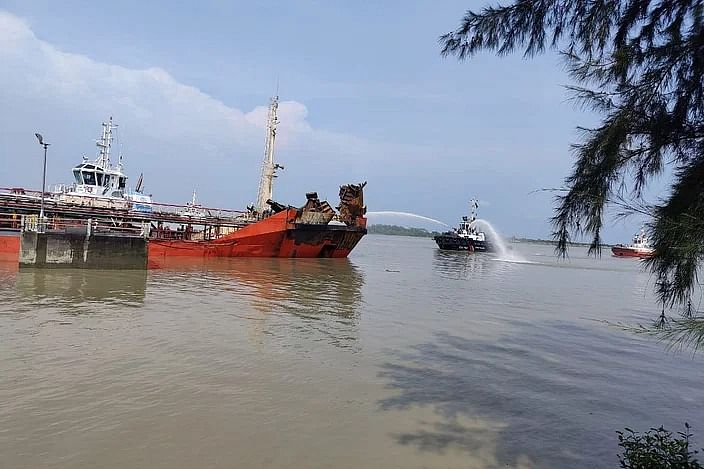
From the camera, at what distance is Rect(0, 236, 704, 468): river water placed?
15.1 ft

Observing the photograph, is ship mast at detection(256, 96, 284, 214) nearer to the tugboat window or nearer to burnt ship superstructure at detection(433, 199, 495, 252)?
the tugboat window

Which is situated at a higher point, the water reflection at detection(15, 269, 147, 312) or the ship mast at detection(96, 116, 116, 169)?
the ship mast at detection(96, 116, 116, 169)

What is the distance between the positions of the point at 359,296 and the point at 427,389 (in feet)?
31.7

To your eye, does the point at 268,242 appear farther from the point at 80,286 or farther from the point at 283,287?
the point at 80,286

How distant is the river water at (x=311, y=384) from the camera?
15.1 ft

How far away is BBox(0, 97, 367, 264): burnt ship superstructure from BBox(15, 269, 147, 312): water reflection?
7.33 meters

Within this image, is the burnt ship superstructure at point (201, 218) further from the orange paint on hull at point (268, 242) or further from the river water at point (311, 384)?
the river water at point (311, 384)

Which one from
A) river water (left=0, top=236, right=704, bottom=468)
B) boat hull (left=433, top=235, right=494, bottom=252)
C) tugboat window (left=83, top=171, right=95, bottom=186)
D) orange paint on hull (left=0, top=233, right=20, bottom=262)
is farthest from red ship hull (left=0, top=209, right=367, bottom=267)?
boat hull (left=433, top=235, right=494, bottom=252)

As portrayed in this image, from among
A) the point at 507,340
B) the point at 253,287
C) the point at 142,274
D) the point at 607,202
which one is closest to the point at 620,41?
the point at 607,202

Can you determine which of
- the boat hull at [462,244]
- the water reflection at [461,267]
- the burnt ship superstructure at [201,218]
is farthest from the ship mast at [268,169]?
the boat hull at [462,244]

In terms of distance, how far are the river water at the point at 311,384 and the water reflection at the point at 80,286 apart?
11 cm

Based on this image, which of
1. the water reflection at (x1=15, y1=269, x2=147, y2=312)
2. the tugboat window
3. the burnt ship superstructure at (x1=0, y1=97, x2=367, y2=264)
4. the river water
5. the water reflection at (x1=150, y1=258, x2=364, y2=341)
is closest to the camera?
the river water

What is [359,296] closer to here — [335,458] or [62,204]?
[335,458]

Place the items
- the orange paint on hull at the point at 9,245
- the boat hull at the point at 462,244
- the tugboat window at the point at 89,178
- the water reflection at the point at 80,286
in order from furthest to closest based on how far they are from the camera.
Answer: the boat hull at the point at 462,244, the tugboat window at the point at 89,178, the orange paint on hull at the point at 9,245, the water reflection at the point at 80,286
